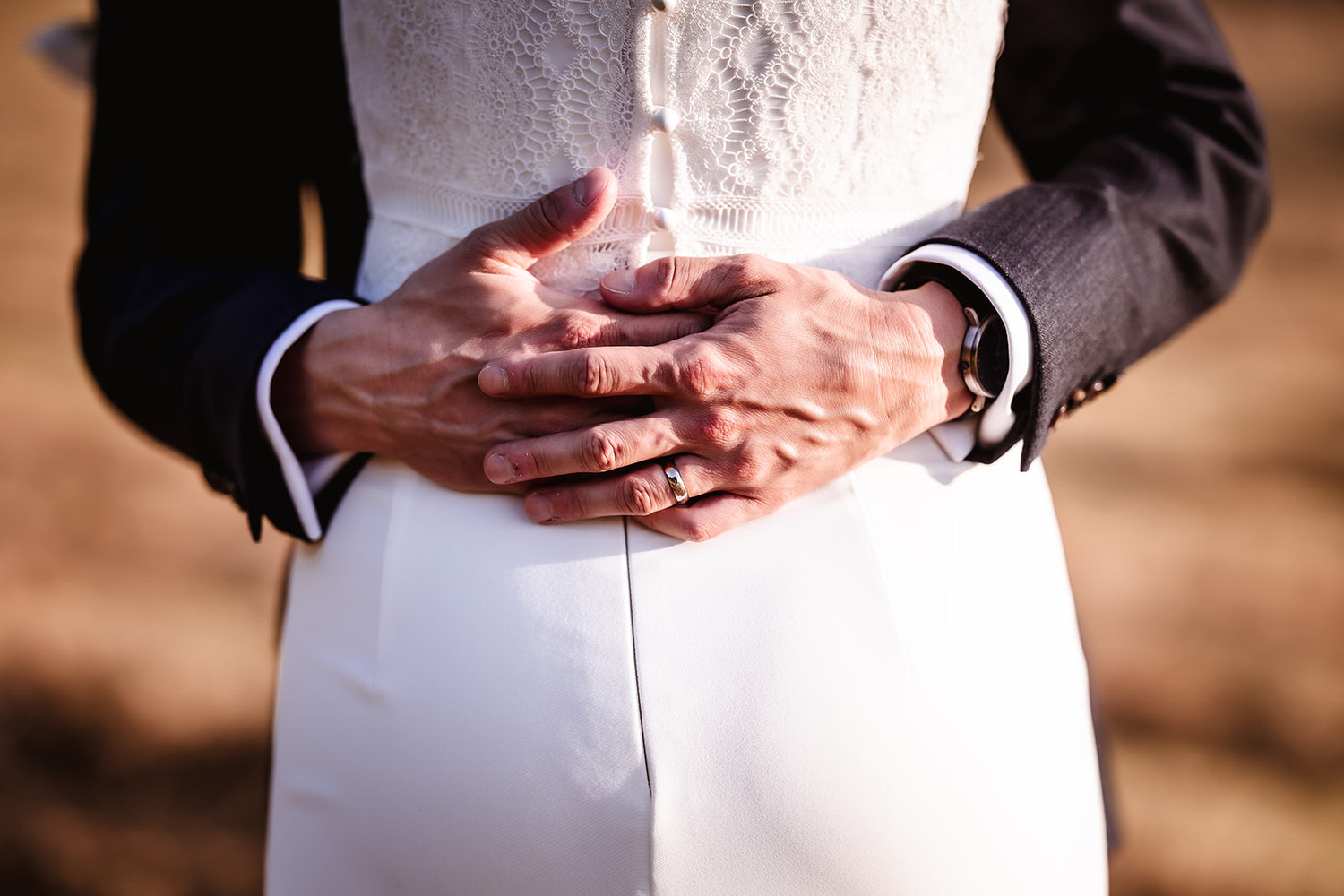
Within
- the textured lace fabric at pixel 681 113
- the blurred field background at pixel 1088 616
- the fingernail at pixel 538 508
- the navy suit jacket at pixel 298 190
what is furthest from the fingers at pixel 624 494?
the blurred field background at pixel 1088 616

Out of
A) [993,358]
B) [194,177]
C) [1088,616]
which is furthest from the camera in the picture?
[1088,616]

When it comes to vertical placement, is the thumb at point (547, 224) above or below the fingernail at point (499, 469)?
above

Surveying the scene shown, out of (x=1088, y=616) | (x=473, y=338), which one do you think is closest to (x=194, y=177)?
(x=473, y=338)

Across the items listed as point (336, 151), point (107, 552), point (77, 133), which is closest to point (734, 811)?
point (336, 151)

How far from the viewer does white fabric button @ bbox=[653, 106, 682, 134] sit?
0.83 meters

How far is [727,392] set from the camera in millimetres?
817

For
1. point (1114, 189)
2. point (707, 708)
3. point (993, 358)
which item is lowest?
point (707, 708)

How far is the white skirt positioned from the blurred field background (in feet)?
7.28

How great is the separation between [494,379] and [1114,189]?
2.23ft

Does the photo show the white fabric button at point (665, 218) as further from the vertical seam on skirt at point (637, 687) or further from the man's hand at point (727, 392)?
the vertical seam on skirt at point (637, 687)

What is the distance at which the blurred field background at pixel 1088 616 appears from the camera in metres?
2.76

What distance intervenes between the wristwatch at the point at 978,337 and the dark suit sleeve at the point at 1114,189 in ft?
0.10

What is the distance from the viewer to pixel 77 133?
7070mm

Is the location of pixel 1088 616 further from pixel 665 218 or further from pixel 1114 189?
pixel 665 218
